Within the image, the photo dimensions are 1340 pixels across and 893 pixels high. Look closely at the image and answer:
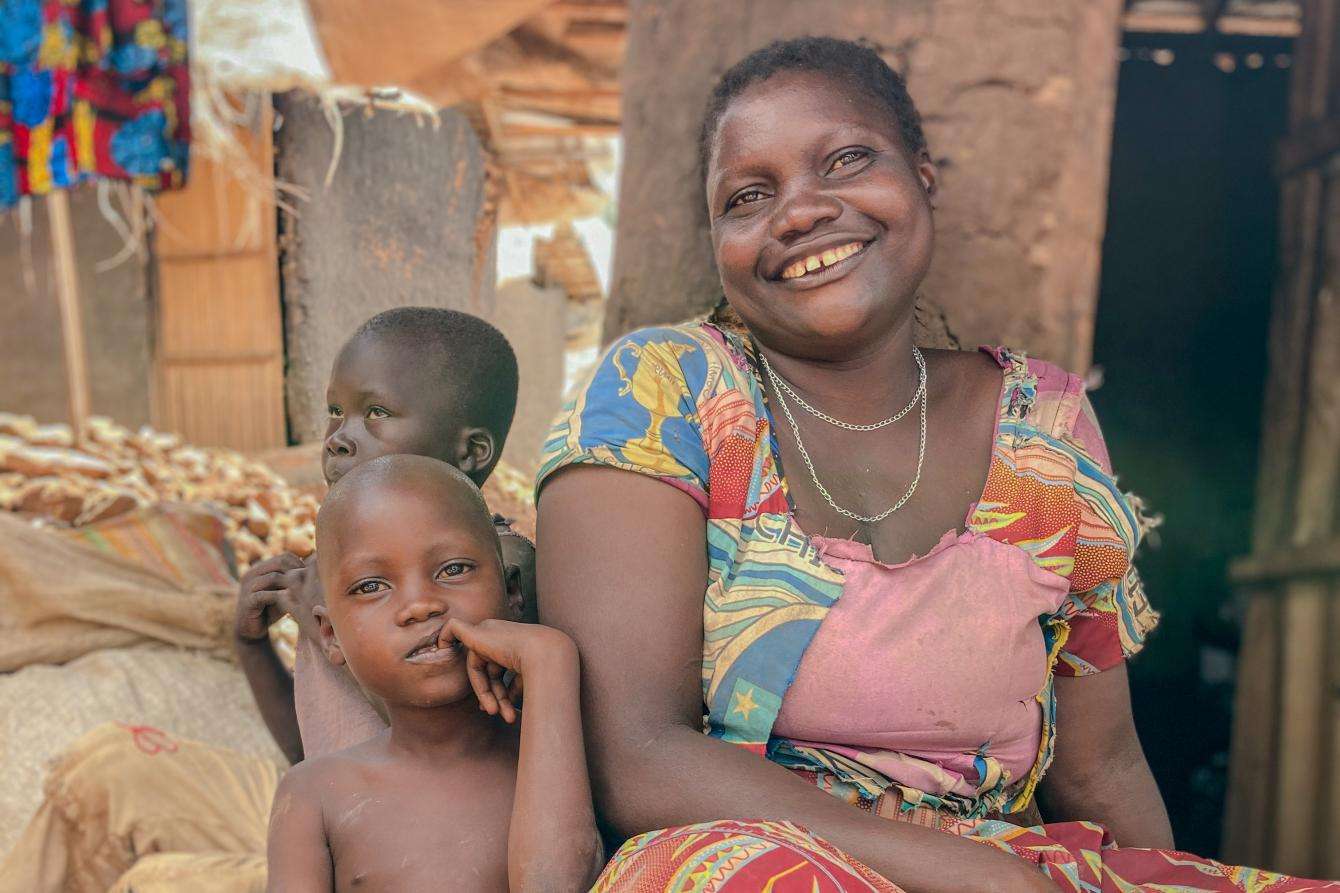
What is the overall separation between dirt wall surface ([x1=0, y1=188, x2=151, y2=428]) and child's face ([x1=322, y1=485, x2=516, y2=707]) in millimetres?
4194

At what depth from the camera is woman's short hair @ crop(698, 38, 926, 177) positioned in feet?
6.03

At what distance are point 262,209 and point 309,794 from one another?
2789mm

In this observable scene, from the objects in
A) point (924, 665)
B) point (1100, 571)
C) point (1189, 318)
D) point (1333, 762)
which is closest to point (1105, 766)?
point (1100, 571)

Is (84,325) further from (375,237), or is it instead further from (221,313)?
(375,237)

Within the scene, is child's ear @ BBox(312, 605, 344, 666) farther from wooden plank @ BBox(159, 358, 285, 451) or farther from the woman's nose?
wooden plank @ BBox(159, 358, 285, 451)

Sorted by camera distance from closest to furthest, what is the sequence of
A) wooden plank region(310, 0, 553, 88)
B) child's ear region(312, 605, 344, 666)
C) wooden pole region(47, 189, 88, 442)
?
child's ear region(312, 605, 344, 666) < wooden plank region(310, 0, 553, 88) < wooden pole region(47, 189, 88, 442)

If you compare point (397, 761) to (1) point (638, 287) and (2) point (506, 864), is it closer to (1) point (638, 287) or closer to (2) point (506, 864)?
(2) point (506, 864)

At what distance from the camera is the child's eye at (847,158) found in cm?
181

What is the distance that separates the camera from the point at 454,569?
1.63 metres

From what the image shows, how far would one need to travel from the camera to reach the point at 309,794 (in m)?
1.64

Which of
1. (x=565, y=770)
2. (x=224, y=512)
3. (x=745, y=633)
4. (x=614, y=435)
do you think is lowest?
(x=224, y=512)

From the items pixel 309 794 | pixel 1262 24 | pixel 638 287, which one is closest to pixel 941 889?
pixel 309 794

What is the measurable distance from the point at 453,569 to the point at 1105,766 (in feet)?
3.49

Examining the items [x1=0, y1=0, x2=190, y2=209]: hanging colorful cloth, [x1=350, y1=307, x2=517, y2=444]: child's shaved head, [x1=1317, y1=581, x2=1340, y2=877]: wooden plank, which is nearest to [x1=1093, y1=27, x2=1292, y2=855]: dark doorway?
[x1=1317, y1=581, x2=1340, y2=877]: wooden plank
